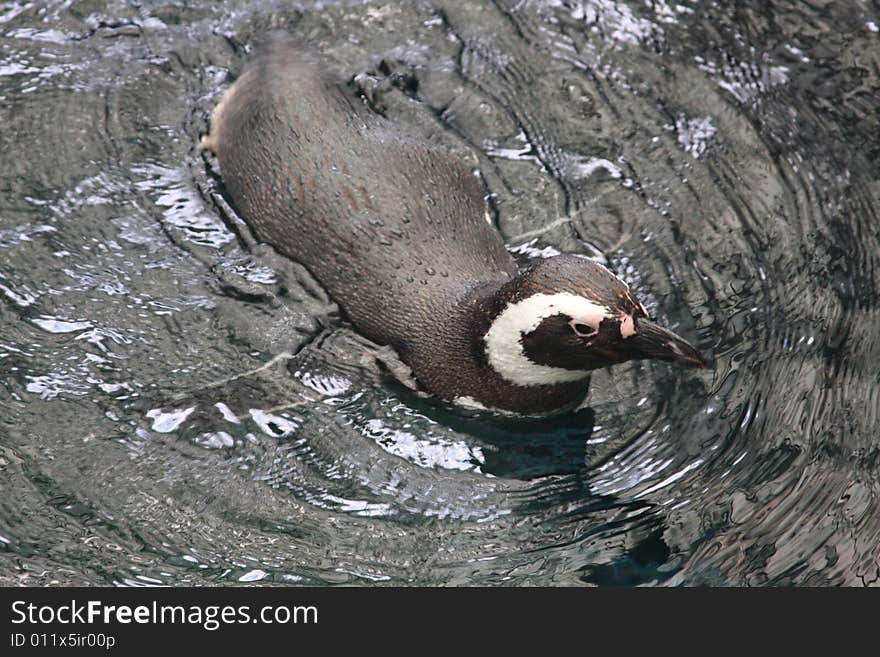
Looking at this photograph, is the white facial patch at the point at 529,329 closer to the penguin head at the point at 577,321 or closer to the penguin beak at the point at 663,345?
the penguin head at the point at 577,321

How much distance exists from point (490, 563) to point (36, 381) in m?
2.00

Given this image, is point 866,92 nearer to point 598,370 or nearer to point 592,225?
point 592,225

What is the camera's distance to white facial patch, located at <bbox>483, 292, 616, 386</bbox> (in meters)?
4.44

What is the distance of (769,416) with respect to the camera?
16.1 ft

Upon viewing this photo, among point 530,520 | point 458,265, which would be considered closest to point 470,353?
point 458,265

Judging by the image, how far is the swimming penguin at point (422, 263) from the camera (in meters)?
4.49

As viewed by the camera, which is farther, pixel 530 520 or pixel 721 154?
pixel 721 154

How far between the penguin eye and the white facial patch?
0.6 inches

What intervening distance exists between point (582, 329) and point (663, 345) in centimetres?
30

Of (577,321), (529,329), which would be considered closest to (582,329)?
(577,321)

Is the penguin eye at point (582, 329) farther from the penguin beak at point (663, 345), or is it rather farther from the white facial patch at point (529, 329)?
the penguin beak at point (663, 345)

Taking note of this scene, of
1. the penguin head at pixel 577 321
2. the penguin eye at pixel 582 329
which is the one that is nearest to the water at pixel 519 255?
the penguin head at pixel 577 321

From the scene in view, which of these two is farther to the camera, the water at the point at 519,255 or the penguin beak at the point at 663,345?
the water at the point at 519,255

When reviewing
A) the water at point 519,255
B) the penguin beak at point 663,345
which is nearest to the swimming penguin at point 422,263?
the penguin beak at point 663,345
